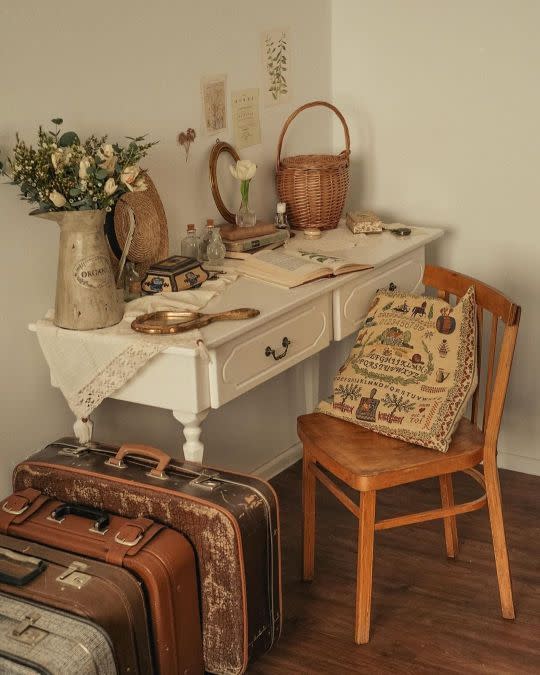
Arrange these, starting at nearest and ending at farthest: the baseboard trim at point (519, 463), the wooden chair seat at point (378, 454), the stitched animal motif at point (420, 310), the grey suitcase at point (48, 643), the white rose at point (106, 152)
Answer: the grey suitcase at point (48, 643) → the white rose at point (106, 152) → the wooden chair seat at point (378, 454) → the stitched animal motif at point (420, 310) → the baseboard trim at point (519, 463)

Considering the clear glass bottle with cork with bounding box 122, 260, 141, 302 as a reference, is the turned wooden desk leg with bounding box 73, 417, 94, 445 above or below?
below

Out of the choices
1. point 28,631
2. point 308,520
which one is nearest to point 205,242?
point 308,520

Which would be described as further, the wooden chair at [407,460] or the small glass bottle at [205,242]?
the small glass bottle at [205,242]

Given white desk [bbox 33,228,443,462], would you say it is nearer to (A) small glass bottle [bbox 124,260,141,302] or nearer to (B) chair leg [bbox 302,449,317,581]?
(A) small glass bottle [bbox 124,260,141,302]

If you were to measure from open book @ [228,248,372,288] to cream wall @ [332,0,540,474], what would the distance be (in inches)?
26.0

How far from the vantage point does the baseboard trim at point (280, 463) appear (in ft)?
10.5

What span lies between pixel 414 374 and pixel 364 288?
14.0 inches

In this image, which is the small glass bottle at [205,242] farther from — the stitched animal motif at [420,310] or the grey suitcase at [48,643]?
the grey suitcase at [48,643]

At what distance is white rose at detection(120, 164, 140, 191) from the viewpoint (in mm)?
2057

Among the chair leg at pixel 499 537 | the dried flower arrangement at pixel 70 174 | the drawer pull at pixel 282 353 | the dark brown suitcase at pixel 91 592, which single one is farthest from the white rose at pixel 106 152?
the chair leg at pixel 499 537

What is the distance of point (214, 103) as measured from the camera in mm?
2744

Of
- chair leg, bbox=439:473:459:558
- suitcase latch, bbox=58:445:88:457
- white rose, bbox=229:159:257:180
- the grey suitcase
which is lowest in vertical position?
chair leg, bbox=439:473:459:558

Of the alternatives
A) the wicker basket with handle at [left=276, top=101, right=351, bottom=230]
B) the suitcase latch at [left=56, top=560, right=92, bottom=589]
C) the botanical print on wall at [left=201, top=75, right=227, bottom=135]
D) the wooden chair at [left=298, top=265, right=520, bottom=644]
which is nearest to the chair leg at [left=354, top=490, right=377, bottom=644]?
the wooden chair at [left=298, top=265, right=520, bottom=644]

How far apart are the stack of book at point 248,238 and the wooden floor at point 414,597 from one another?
0.84m
